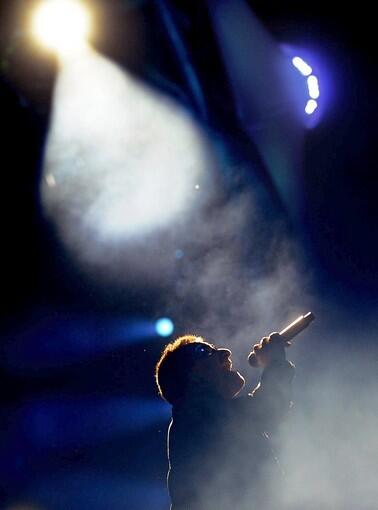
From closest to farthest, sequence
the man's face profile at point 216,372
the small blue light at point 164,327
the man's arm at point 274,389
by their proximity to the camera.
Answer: the man's arm at point 274,389
the man's face profile at point 216,372
the small blue light at point 164,327

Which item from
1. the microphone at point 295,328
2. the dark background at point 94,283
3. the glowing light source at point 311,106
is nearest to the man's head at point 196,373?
the microphone at point 295,328

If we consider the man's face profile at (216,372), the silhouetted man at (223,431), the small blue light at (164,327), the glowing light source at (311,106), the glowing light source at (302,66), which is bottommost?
the silhouetted man at (223,431)

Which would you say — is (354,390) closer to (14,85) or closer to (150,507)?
(150,507)

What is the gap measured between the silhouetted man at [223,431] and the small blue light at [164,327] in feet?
7.99

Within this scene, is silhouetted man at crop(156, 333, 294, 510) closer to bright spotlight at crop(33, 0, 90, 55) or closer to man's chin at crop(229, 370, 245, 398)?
man's chin at crop(229, 370, 245, 398)

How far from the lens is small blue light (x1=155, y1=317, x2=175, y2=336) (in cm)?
521

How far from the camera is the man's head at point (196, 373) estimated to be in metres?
2.67

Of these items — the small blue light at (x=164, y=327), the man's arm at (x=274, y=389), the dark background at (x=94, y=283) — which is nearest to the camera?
the man's arm at (x=274, y=389)

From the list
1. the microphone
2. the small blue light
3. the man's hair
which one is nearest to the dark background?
the small blue light

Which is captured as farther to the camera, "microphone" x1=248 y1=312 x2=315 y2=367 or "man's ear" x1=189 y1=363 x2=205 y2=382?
"man's ear" x1=189 y1=363 x2=205 y2=382

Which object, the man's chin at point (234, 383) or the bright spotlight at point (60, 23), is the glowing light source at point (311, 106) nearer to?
the bright spotlight at point (60, 23)

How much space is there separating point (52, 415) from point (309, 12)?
473cm

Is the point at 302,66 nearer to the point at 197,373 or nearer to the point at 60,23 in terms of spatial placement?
the point at 60,23

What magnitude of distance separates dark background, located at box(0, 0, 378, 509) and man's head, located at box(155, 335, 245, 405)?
1.59 meters
